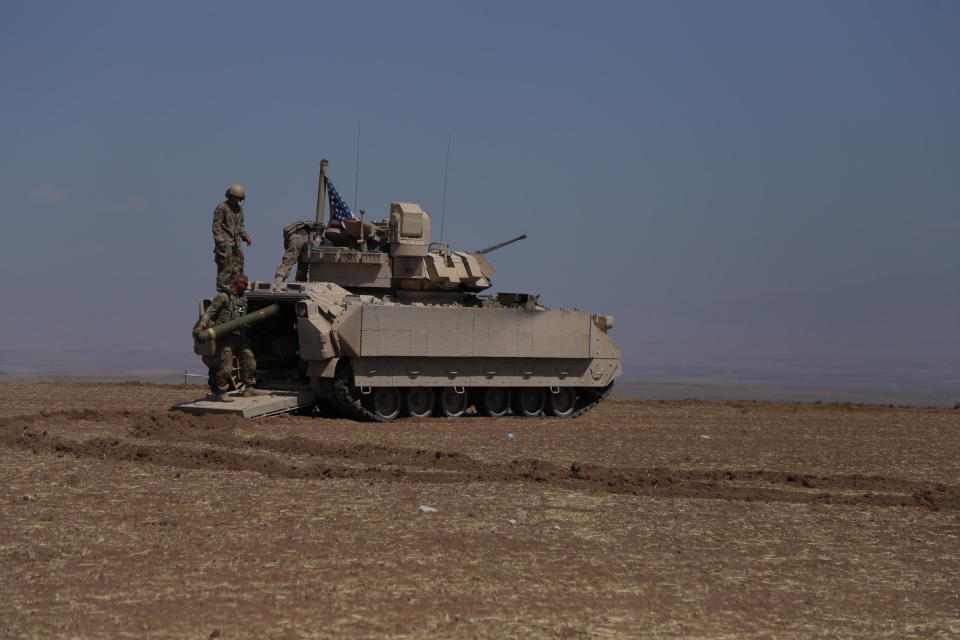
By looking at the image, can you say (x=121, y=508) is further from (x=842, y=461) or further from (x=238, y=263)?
(x=238, y=263)

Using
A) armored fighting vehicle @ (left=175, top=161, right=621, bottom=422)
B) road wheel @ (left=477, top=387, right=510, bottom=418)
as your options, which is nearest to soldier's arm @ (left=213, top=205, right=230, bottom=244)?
armored fighting vehicle @ (left=175, top=161, right=621, bottom=422)

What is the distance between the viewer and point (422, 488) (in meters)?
12.4

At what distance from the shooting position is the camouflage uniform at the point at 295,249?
72.3ft

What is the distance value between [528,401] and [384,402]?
10.6 ft

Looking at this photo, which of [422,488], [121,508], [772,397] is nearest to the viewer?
[121,508]

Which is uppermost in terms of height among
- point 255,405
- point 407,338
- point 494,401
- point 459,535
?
point 407,338

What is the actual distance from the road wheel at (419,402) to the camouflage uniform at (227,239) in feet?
12.3

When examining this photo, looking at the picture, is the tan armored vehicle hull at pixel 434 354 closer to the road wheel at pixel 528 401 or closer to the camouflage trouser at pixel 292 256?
the road wheel at pixel 528 401

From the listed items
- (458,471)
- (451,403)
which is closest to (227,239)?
(451,403)

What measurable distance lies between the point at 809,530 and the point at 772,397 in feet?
98.6

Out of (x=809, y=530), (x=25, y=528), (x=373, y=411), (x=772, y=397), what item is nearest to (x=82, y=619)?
(x=25, y=528)

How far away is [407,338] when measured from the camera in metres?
20.9

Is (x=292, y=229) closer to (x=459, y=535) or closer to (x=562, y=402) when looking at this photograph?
(x=562, y=402)

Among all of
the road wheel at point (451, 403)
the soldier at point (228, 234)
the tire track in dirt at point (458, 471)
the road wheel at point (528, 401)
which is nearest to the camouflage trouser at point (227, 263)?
the soldier at point (228, 234)
